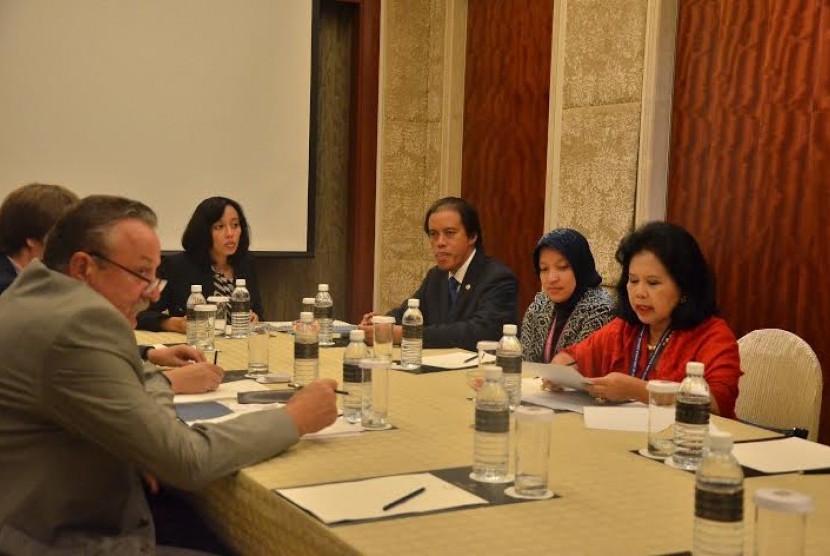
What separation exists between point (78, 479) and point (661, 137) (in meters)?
3.38

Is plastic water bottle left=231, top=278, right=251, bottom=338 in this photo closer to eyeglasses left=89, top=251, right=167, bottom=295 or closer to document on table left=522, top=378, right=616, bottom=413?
document on table left=522, top=378, right=616, bottom=413

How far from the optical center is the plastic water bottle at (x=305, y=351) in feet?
9.14

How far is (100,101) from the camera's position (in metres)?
5.72

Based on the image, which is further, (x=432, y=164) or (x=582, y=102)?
(x=432, y=164)

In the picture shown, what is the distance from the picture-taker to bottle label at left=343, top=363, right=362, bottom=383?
7.95 feet

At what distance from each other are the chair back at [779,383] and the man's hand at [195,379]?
5.53 feet

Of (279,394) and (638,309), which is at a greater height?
(638,309)

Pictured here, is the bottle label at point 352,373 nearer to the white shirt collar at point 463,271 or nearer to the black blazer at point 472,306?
the black blazer at point 472,306

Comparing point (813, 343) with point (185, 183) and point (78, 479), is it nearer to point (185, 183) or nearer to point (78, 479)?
point (78, 479)

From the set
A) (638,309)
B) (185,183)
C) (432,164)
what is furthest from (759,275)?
(185,183)

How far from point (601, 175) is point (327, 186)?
7.63 ft

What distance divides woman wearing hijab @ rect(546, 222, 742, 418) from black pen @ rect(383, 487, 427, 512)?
115cm

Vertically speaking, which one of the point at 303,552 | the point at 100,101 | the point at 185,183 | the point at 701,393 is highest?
the point at 100,101

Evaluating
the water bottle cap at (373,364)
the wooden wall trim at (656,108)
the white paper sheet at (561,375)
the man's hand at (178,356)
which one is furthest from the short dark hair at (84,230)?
the wooden wall trim at (656,108)
